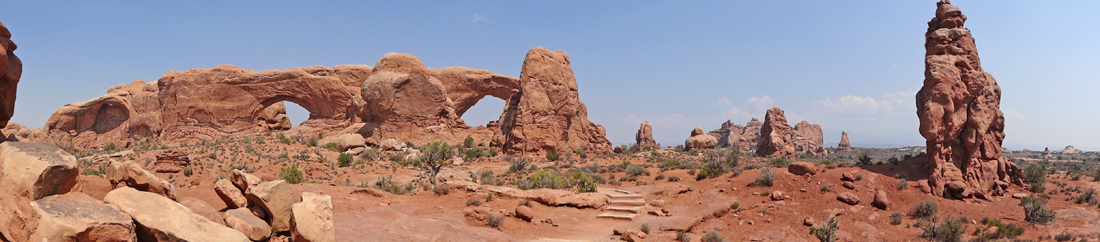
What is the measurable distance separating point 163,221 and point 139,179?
1893mm

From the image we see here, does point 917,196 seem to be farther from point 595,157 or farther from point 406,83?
point 406,83

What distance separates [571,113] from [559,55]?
3389mm

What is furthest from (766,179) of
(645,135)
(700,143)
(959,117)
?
(645,135)

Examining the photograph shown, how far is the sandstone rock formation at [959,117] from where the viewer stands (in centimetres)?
1382

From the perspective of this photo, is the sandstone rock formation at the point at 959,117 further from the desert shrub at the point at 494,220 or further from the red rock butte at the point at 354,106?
the red rock butte at the point at 354,106

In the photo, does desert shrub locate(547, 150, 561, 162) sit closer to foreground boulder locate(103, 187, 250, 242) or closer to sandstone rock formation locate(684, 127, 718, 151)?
sandstone rock formation locate(684, 127, 718, 151)

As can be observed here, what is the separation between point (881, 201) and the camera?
12281 millimetres

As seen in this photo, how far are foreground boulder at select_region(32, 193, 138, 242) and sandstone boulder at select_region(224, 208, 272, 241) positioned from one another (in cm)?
114

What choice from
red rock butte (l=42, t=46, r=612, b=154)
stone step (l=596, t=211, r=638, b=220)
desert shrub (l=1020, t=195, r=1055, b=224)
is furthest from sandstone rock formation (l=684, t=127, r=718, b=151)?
stone step (l=596, t=211, r=638, b=220)

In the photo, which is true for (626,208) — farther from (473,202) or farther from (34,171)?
(34,171)

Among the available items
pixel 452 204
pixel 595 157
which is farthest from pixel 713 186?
pixel 595 157

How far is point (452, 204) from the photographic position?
11867 mm

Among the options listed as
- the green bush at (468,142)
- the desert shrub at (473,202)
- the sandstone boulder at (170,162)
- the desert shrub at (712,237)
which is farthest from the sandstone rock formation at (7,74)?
the green bush at (468,142)

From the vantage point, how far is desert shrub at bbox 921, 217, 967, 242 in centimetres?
959
